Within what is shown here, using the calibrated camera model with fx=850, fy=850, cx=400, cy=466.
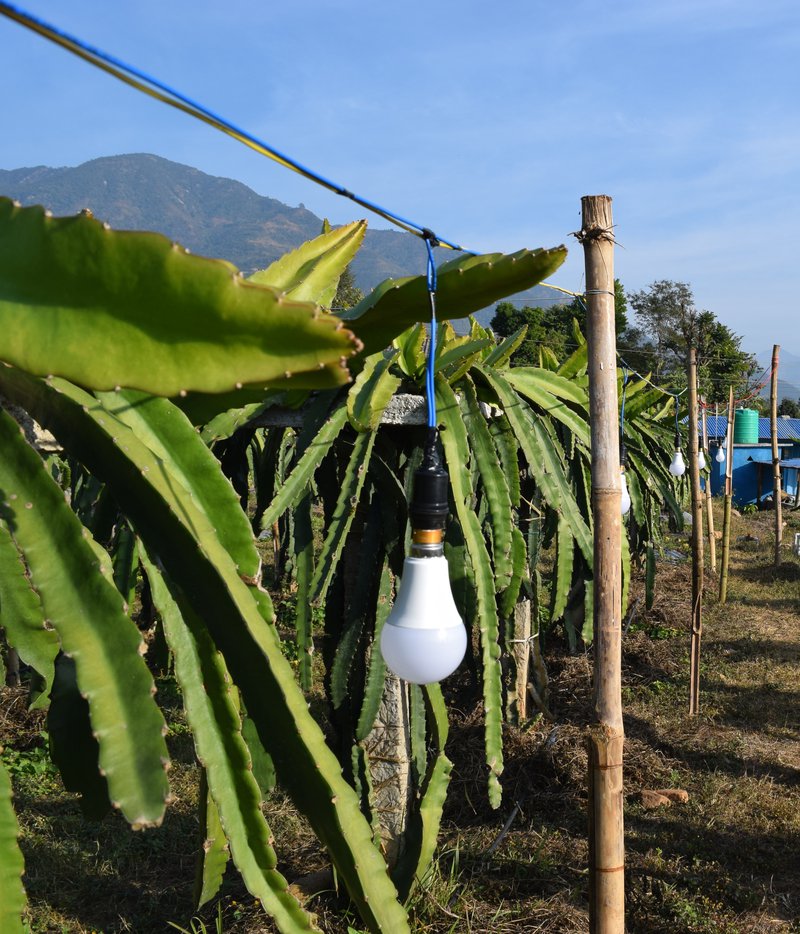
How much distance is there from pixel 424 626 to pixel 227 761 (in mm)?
398

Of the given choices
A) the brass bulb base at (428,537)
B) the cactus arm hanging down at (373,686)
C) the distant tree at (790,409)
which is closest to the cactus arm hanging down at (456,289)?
the brass bulb base at (428,537)

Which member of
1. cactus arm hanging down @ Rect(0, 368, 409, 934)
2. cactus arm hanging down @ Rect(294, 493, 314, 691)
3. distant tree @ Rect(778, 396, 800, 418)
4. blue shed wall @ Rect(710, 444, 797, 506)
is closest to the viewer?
cactus arm hanging down @ Rect(0, 368, 409, 934)

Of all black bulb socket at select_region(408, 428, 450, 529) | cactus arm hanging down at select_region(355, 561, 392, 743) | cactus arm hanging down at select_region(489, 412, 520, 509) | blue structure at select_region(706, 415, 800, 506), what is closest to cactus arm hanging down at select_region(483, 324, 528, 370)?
cactus arm hanging down at select_region(489, 412, 520, 509)

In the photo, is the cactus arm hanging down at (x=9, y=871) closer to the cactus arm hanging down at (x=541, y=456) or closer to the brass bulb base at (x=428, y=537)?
the brass bulb base at (x=428, y=537)

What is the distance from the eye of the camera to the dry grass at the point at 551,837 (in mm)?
2998

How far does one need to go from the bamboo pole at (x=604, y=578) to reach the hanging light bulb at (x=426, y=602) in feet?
2.28

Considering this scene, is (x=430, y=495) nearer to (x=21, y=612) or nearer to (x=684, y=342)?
(x=21, y=612)

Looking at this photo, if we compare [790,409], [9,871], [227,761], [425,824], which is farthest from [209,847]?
[790,409]

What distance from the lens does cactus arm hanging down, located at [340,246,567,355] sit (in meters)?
1.11

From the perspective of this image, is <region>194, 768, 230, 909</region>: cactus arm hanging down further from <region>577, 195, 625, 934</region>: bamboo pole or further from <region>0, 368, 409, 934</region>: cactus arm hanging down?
<region>577, 195, 625, 934</region>: bamboo pole

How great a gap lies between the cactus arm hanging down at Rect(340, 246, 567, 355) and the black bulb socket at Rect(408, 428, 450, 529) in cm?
21

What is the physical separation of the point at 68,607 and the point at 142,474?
166 mm

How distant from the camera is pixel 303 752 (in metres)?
0.95

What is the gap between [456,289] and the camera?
3.89 ft
